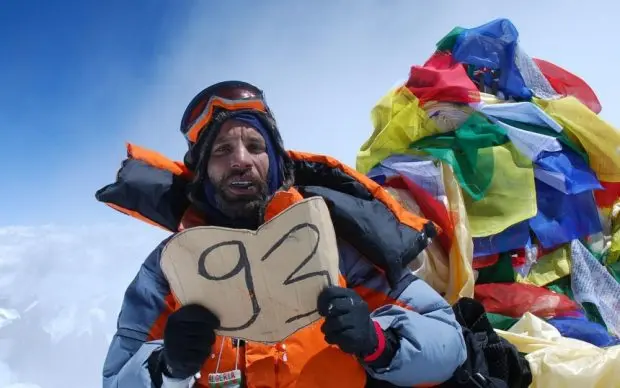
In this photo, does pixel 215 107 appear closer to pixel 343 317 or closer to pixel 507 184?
pixel 343 317

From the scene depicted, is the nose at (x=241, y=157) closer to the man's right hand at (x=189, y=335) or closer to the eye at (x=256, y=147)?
the eye at (x=256, y=147)

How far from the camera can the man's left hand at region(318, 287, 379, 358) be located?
1.44 m

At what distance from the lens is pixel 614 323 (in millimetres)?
3219

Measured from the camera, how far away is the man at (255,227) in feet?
5.00

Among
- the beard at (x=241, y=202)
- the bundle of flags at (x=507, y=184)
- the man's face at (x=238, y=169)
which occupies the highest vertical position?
the man's face at (x=238, y=169)

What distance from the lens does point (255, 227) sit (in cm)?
197

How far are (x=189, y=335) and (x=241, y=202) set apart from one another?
22.4 inches

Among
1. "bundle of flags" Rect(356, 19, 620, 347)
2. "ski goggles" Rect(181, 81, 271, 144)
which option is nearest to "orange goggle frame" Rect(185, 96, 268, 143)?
"ski goggles" Rect(181, 81, 271, 144)

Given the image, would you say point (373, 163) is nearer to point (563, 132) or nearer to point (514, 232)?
point (514, 232)

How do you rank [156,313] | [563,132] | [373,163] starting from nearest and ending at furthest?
[156,313]
[373,163]
[563,132]

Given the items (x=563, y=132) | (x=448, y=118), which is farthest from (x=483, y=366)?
(x=563, y=132)

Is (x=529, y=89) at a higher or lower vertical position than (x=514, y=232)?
higher

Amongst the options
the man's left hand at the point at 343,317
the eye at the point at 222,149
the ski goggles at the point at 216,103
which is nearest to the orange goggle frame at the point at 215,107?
the ski goggles at the point at 216,103

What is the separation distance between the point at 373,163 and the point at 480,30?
134 centimetres
